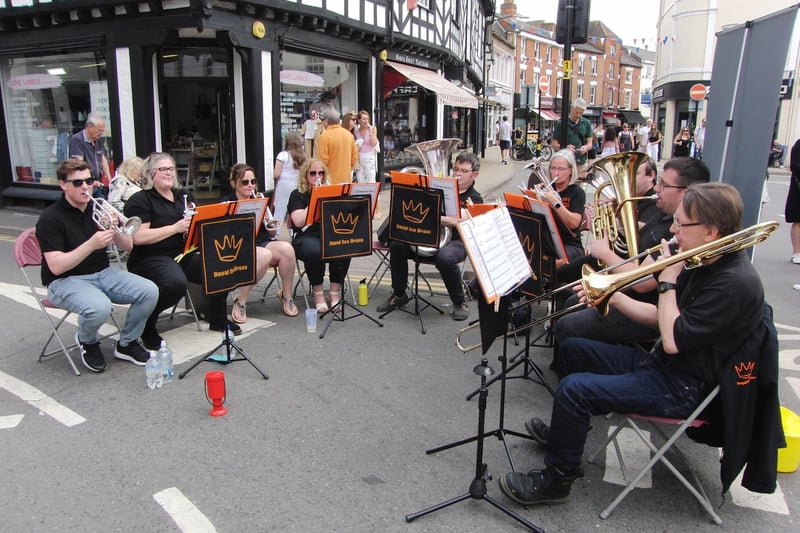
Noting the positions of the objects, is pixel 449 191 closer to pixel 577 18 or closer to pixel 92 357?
pixel 92 357

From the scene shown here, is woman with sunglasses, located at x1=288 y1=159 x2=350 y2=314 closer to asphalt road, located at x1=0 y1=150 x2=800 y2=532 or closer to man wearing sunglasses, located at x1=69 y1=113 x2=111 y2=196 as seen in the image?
asphalt road, located at x1=0 y1=150 x2=800 y2=532

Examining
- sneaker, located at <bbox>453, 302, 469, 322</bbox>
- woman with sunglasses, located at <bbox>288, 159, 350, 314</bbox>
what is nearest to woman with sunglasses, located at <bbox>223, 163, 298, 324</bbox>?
woman with sunglasses, located at <bbox>288, 159, 350, 314</bbox>

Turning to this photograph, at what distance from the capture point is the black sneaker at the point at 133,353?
440cm

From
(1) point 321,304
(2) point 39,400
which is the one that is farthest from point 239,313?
(2) point 39,400

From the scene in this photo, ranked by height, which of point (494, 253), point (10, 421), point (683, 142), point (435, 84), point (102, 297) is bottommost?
point (10, 421)

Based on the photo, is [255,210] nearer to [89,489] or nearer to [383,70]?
[89,489]

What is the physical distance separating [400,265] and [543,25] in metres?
63.0

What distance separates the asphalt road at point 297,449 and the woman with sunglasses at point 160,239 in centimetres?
40

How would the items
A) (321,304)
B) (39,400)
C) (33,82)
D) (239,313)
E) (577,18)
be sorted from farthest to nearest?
1. (33,82)
2. (577,18)
3. (321,304)
4. (239,313)
5. (39,400)

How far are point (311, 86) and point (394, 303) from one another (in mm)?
7268

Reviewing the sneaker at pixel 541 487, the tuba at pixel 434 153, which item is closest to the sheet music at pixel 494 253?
the sneaker at pixel 541 487

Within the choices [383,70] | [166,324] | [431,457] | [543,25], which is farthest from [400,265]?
[543,25]

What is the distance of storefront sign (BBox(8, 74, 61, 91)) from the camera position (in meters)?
10.8

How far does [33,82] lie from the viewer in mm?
11016
